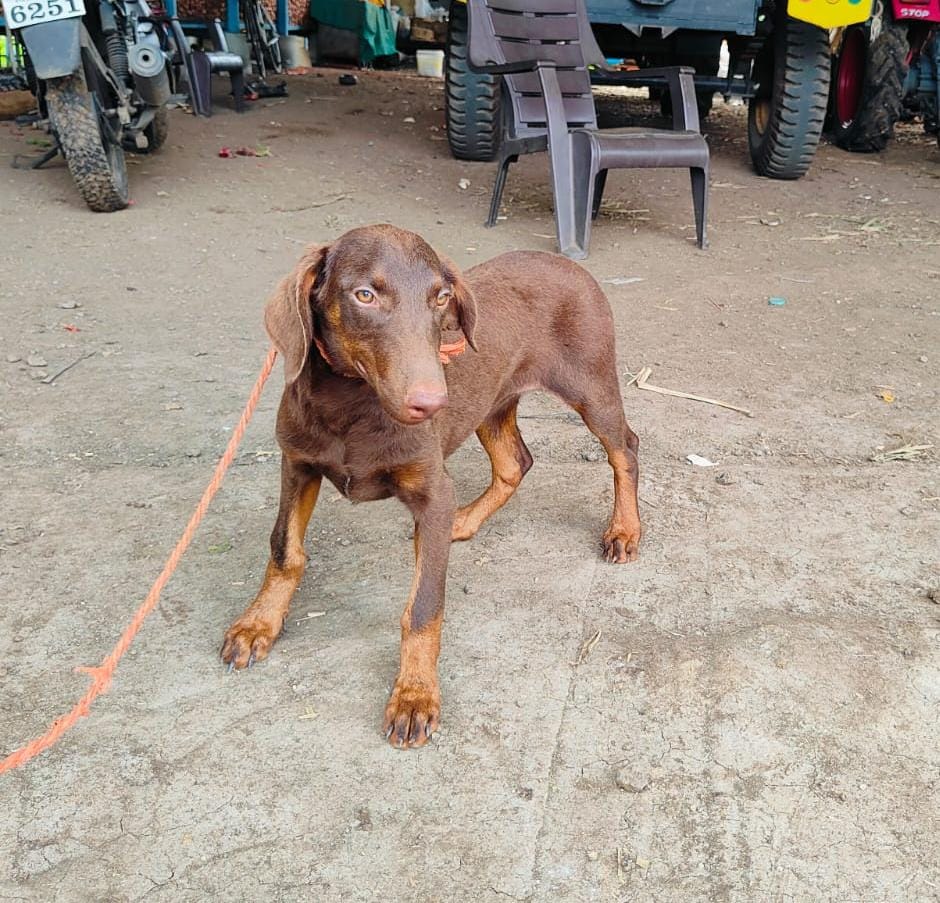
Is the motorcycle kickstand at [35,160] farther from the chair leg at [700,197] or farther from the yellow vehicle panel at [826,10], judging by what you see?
the yellow vehicle panel at [826,10]

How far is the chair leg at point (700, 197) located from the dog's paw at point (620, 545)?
3.85 meters

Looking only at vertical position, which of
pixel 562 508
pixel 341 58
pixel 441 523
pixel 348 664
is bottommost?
pixel 341 58

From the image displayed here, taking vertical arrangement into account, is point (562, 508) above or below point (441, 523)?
below

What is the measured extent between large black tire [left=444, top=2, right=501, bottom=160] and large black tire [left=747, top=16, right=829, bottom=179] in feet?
7.34

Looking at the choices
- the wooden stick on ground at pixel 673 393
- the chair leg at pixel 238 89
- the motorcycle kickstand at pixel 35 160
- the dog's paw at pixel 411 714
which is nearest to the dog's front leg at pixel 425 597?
the dog's paw at pixel 411 714

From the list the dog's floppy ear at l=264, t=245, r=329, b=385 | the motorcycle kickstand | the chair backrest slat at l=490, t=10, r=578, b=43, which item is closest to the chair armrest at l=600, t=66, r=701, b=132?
the chair backrest slat at l=490, t=10, r=578, b=43

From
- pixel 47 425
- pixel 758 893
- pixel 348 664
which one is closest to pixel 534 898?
pixel 758 893

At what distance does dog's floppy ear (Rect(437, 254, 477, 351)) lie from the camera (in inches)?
98.5

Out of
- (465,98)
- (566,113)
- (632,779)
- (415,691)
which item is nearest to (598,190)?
(566,113)

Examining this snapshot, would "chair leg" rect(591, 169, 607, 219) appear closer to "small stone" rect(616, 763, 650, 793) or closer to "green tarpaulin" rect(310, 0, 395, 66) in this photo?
"small stone" rect(616, 763, 650, 793)

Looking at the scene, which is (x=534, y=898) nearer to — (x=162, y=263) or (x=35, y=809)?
(x=35, y=809)

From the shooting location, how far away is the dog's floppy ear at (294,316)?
7.51ft

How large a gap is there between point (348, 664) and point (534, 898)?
0.87 meters

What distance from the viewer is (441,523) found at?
8.55 ft
